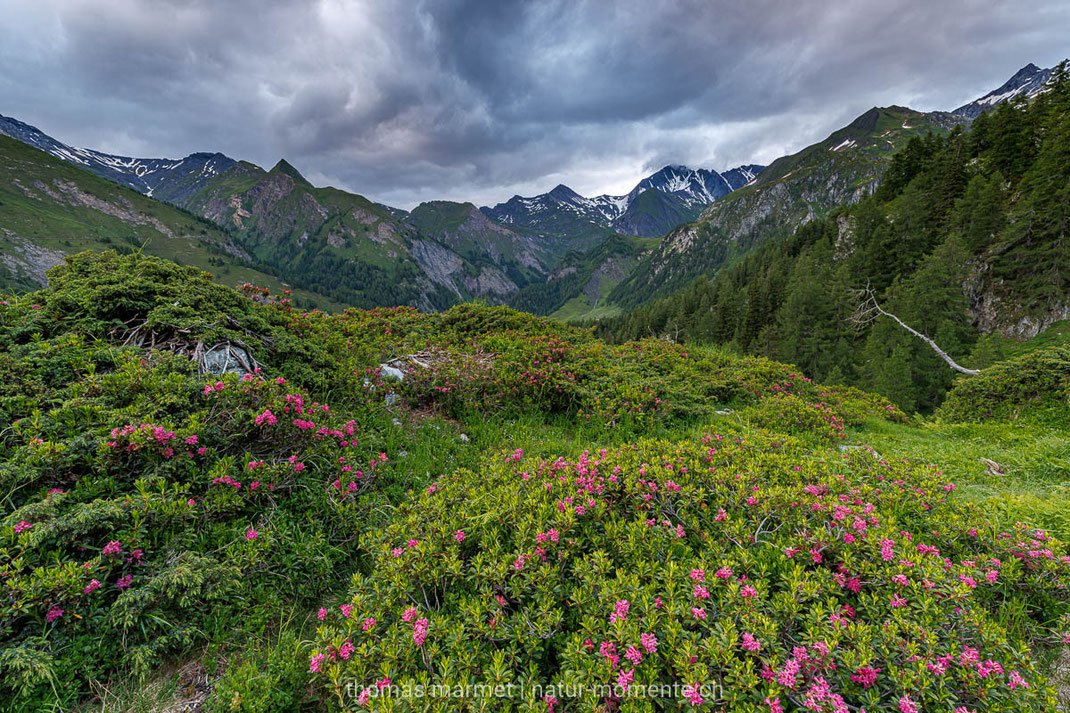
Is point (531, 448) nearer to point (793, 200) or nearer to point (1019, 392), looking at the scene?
point (1019, 392)

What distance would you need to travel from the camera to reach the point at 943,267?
2622 centimetres

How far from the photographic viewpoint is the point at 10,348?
4277 mm

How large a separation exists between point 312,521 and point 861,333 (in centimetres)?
4332

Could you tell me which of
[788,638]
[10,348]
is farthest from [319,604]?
[10,348]

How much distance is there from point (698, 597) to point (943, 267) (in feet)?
123

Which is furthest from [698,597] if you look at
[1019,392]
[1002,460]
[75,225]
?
[75,225]

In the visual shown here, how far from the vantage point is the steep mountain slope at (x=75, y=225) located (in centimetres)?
12669

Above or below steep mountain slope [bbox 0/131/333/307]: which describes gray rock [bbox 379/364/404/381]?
below

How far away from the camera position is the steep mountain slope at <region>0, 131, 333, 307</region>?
416 feet

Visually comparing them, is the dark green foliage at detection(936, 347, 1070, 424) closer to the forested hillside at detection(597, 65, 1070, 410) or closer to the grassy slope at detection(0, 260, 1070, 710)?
the grassy slope at detection(0, 260, 1070, 710)

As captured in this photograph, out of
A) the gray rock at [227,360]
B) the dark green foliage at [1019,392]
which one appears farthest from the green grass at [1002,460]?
the gray rock at [227,360]

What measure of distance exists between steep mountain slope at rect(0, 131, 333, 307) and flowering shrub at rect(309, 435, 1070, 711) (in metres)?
174

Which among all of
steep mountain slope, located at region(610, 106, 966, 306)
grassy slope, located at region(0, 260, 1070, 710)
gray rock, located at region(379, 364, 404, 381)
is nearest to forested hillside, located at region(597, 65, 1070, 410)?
grassy slope, located at region(0, 260, 1070, 710)

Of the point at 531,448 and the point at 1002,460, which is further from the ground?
the point at 1002,460
